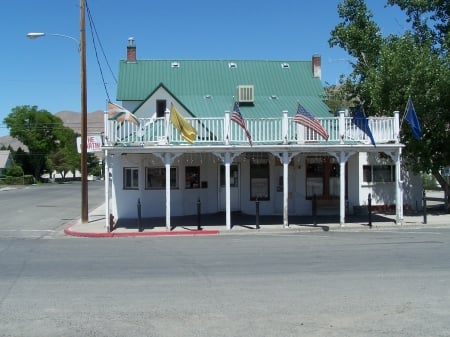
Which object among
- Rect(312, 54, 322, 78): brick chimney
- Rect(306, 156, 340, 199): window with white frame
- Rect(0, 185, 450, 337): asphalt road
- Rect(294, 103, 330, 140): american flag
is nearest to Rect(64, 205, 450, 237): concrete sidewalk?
Rect(306, 156, 340, 199): window with white frame

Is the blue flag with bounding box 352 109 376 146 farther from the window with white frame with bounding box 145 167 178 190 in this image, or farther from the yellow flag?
the window with white frame with bounding box 145 167 178 190

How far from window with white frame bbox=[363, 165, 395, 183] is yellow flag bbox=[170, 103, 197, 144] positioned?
9629mm

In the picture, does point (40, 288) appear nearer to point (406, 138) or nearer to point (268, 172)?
point (268, 172)

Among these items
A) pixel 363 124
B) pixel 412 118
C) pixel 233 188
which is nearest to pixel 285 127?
pixel 363 124

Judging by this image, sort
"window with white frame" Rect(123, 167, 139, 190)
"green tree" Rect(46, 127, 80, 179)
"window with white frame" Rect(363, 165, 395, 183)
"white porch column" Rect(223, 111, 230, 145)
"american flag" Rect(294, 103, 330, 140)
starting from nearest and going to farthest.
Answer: "american flag" Rect(294, 103, 330, 140) → "white porch column" Rect(223, 111, 230, 145) → "window with white frame" Rect(123, 167, 139, 190) → "window with white frame" Rect(363, 165, 395, 183) → "green tree" Rect(46, 127, 80, 179)

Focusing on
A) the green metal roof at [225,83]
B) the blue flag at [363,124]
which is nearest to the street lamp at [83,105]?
the green metal roof at [225,83]

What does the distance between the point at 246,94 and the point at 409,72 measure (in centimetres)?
858

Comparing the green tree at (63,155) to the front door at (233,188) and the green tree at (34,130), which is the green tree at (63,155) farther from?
the front door at (233,188)

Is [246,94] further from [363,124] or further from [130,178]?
[363,124]

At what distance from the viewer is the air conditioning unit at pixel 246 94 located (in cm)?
2789

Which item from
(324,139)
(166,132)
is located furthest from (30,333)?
(324,139)

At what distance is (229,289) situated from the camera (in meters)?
9.21

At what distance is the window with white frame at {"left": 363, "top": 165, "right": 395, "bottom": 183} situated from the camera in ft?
82.9

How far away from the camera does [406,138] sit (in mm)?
23625
